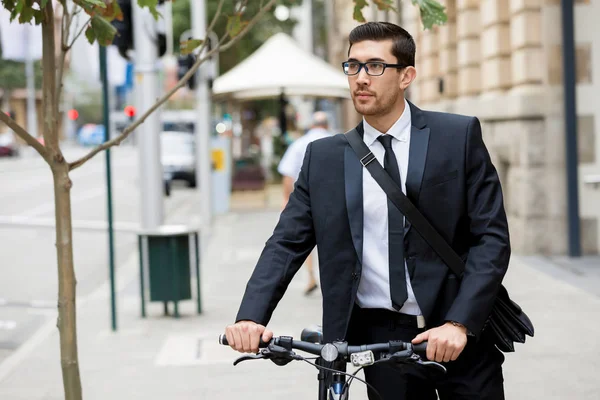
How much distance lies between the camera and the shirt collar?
310cm

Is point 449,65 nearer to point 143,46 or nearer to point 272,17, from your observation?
point 143,46

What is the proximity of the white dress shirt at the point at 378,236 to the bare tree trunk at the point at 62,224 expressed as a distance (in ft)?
6.33

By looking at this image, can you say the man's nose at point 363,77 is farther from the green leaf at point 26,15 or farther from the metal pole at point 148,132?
the metal pole at point 148,132

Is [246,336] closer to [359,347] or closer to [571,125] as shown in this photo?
[359,347]

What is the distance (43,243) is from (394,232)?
14.3 metres

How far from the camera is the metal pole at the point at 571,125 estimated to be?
11.9m

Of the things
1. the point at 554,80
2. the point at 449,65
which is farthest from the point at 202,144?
the point at 554,80

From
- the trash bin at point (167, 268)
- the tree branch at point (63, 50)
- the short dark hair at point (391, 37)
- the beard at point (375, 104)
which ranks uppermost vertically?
the tree branch at point (63, 50)

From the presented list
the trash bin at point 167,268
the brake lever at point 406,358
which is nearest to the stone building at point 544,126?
the trash bin at point 167,268

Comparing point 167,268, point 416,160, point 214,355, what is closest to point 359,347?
point 416,160

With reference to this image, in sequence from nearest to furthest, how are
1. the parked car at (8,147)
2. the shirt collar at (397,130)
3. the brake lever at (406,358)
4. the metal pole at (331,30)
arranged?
the brake lever at (406,358)
the shirt collar at (397,130)
the metal pole at (331,30)
the parked car at (8,147)

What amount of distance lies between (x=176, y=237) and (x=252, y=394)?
10.5ft

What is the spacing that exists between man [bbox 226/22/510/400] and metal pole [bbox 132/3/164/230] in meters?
9.50

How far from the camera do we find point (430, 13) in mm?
4316
